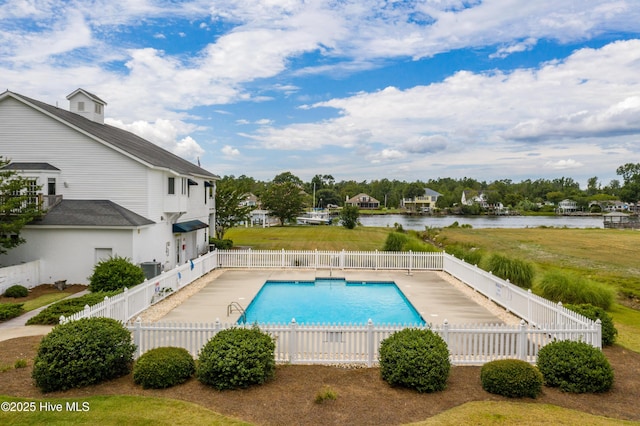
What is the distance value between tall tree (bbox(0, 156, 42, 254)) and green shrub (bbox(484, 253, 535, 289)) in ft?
71.2

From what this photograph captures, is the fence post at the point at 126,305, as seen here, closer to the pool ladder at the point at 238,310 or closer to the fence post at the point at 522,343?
the pool ladder at the point at 238,310

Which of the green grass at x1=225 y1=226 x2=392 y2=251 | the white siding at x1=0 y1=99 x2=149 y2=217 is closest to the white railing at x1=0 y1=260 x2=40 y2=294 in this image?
the white siding at x1=0 y1=99 x2=149 y2=217

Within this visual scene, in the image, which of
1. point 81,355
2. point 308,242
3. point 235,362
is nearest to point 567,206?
point 308,242

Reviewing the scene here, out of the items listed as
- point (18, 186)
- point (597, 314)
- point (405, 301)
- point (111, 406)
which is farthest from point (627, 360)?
point (18, 186)

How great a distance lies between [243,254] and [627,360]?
19463 millimetres

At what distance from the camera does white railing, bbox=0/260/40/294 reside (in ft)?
54.0

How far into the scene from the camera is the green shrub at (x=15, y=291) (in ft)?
53.4

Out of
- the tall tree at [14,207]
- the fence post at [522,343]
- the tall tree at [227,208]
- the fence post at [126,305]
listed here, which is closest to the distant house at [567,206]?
the tall tree at [227,208]

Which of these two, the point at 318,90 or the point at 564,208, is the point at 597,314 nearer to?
the point at 318,90

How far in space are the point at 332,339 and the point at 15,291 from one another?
14327mm

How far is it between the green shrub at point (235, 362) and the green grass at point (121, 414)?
2.47 feet

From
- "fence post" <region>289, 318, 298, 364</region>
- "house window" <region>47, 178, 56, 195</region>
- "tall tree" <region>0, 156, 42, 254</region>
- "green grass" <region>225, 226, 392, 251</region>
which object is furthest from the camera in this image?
"green grass" <region>225, 226, 392, 251</region>

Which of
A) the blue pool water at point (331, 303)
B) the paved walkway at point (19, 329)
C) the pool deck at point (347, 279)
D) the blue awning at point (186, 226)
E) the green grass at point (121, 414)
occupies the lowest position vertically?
the blue pool water at point (331, 303)

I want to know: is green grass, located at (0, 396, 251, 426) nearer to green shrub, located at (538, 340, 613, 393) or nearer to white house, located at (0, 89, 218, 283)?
green shrub, located at (538, 340, 613, 393)
